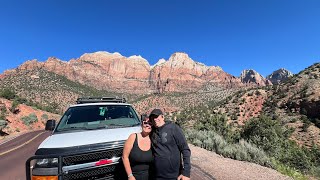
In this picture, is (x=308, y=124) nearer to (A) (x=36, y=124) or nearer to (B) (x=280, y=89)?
(B) (x=280, y=89)

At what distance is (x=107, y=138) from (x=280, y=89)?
2024 inches

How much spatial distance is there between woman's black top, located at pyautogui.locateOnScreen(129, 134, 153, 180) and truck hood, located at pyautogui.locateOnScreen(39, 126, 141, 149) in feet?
2.01

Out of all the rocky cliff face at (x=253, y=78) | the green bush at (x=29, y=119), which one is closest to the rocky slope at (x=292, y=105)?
the green bush at (x=29, y=119)

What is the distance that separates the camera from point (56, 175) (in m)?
3.88

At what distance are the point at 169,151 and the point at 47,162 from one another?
1811 millimetres

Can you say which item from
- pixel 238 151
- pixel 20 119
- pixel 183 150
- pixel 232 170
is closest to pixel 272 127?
pixel 238 151

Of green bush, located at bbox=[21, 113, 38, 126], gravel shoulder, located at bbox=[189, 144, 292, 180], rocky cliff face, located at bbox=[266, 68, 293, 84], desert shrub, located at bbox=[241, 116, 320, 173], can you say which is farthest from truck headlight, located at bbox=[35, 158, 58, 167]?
rocky cliff face, located at bbox=[266, 68, 293, 84]

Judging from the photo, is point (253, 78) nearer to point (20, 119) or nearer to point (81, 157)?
point (20, 119)

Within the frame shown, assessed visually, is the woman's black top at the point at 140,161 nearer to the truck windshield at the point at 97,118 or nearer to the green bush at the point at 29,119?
the truck windshield at the point at 97,118

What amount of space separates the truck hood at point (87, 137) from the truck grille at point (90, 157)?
0.19 metres

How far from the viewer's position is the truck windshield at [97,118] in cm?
561

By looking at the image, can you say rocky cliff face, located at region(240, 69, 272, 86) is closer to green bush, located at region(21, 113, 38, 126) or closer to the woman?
green bush, located at region(21, 113, 38, 126)

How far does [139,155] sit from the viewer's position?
381 centimetres

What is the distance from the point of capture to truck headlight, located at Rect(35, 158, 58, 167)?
13.1 feet
